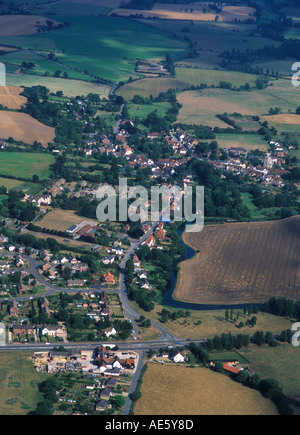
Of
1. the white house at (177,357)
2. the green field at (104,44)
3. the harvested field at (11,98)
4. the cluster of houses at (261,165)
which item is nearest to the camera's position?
the white house at (177,357)

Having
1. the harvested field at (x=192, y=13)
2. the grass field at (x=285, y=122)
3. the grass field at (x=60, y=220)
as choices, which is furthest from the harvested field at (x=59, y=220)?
the harvested field at (x=192, y=13)

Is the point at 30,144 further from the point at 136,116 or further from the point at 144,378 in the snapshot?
the point at 144,378

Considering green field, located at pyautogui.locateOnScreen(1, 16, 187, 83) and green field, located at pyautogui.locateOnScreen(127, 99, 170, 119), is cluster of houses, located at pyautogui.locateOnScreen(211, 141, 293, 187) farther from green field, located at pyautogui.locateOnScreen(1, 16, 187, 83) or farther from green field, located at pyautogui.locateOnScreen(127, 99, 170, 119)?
green field, located at pyautogui.locateOnScreen(1, 16, 187, 83)

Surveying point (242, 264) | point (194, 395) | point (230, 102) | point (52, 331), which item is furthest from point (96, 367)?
point (230, 102)

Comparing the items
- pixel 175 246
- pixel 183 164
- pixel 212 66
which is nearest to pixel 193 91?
pixel 212 66

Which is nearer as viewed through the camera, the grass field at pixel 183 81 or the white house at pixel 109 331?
the white house at pixel 109 331

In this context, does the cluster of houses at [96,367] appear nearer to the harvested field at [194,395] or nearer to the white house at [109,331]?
the harvested field at [194,395]

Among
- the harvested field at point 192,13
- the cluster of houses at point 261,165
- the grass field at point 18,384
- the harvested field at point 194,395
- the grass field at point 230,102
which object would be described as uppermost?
the harvested field at point 192,13
